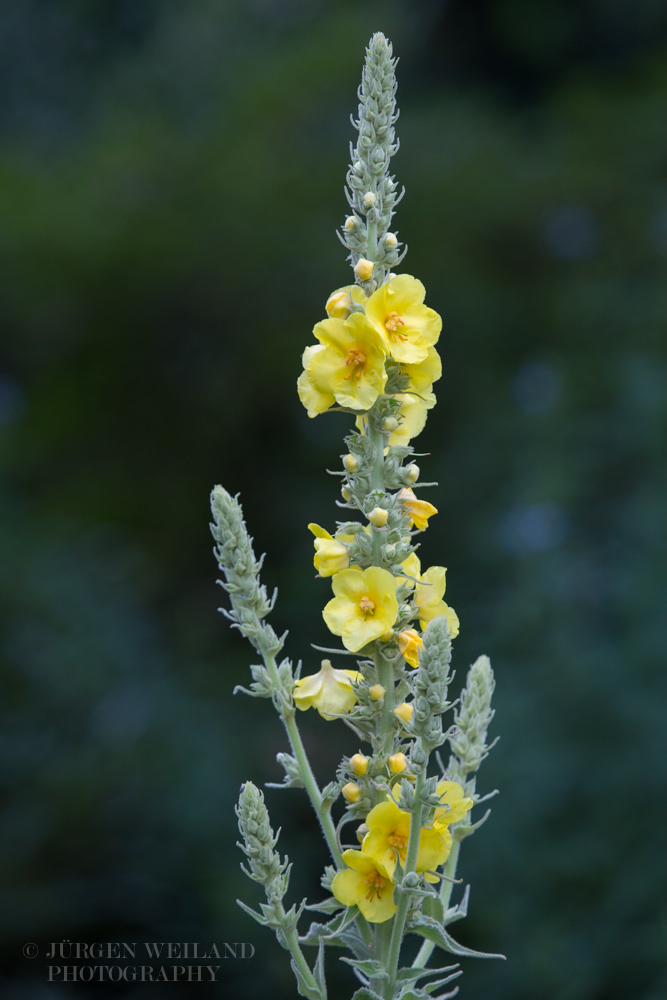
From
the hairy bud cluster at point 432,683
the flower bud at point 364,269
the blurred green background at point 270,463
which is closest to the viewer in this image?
the hairy bud cluster at point 432,683

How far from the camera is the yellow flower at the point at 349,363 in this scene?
1.41 meters

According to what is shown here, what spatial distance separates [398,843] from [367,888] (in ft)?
0.27

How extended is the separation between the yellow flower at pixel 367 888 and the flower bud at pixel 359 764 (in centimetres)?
13

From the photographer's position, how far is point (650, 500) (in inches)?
184

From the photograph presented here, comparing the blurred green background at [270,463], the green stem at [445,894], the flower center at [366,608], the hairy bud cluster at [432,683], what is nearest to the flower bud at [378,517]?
the flower center at [366,608]

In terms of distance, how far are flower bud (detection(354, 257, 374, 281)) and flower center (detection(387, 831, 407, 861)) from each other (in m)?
0.88

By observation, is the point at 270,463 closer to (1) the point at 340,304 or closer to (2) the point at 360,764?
(1) the point at 340,304

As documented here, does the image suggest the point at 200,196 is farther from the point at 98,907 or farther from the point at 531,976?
the point at 531,976

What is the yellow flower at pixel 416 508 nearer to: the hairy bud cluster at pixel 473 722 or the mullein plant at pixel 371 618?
the mullein plant at pixel 371 618

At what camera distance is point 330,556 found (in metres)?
1.46

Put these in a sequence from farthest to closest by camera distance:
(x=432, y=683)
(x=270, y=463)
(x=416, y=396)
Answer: (x=270, y=463)
(x=416, y=396)
(x=432, y=683)

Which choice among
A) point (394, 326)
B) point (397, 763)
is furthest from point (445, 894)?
point (394, 326)

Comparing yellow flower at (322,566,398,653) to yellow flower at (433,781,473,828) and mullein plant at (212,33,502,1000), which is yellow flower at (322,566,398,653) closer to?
mullein plant at (212,33,502,1000)

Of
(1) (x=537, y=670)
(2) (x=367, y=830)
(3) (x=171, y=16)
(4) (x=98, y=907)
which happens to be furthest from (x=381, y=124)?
(3) (x=171, y=16)
